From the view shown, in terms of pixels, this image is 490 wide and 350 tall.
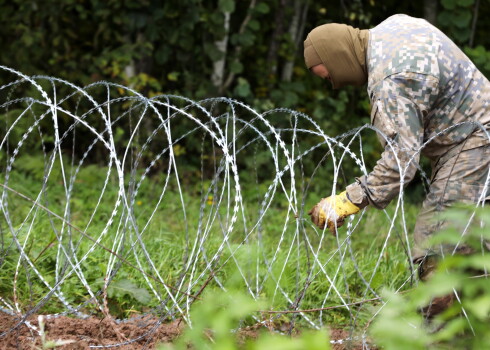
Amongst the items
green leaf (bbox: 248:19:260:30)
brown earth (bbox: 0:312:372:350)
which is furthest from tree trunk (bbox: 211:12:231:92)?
brown earth (bbox: 0:312:372:350)

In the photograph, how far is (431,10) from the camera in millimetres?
8109

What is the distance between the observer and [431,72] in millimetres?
3336

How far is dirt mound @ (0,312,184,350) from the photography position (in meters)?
3.40

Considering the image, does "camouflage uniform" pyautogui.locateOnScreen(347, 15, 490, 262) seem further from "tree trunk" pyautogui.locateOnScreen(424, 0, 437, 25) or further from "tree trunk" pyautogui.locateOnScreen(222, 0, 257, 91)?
"tree trunk" pyautogui.locateOnScreen(424, 0, 437, 25)

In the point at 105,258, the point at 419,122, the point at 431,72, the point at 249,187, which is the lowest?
the point at 249,187

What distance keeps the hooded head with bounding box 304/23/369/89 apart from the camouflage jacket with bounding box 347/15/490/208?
8cm

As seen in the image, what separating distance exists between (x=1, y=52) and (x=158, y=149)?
7.78 ft

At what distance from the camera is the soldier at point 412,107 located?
10.9ft

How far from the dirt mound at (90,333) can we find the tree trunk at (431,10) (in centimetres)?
553

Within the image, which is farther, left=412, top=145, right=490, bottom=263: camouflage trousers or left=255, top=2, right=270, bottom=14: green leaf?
left=255, top=2, right=270, bottom=14: green leaf

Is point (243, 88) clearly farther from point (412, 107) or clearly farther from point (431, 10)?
point (412, 107)

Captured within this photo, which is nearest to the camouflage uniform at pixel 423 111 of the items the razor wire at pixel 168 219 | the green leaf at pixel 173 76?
the razor wire at pixel 168 219

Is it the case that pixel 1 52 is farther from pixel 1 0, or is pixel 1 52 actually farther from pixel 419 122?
pixel 419 122

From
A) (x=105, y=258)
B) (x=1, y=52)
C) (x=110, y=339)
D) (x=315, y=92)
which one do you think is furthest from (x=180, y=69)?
(x=110, y=339)
